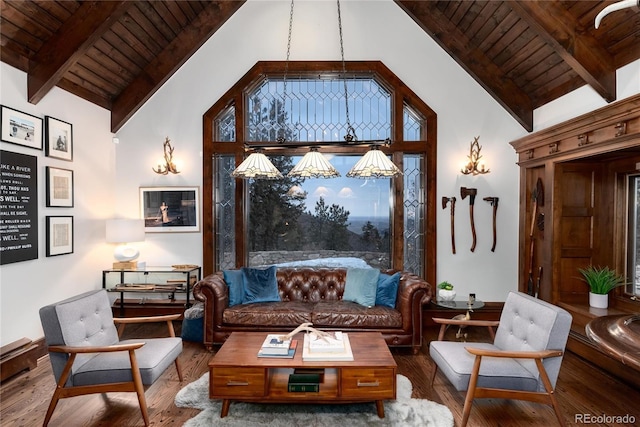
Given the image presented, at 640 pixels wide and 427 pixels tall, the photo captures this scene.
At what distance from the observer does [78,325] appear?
2.65 meters

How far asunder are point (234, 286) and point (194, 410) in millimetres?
1555

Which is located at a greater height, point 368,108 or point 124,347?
point 368,108

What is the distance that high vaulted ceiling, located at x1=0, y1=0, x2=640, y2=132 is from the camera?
3.31m

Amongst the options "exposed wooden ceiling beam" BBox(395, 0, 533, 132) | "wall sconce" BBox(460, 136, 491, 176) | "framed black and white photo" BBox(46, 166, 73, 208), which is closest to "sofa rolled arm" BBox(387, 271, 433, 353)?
"wall sconce" BBox(460, 136, 491, 176)

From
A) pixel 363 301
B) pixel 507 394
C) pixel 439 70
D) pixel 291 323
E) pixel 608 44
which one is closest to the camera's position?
pixel 507 394

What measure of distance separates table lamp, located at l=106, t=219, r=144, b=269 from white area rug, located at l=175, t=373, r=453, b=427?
2.33 meters

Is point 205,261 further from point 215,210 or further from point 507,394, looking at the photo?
point 507,394

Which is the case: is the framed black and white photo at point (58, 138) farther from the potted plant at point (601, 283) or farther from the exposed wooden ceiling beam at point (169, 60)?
the potted plant at point (601, 283)

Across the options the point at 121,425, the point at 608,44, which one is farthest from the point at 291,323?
the point at 608,44

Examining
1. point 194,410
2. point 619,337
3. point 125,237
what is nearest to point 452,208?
point 619,337

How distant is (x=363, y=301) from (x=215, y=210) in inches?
94.8

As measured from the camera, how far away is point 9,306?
3.38m

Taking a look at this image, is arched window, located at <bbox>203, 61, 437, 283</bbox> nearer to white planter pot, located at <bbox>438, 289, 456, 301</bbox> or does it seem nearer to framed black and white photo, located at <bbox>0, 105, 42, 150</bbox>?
white planter pot, located at <bbox>438, 289, 456, 301</bbox>

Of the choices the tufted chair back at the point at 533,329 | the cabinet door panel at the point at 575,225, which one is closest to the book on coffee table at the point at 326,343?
the tufted chair back at the point at 533,329
